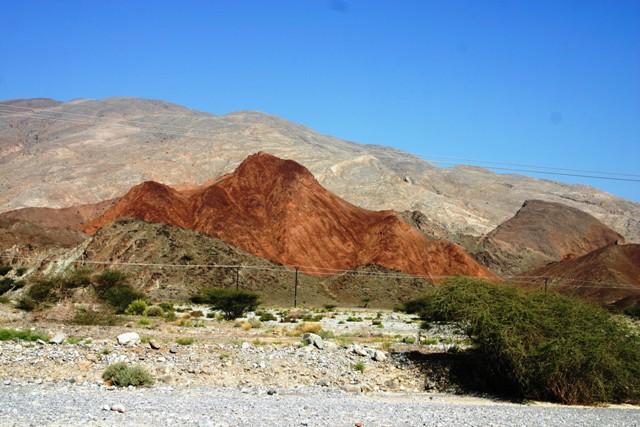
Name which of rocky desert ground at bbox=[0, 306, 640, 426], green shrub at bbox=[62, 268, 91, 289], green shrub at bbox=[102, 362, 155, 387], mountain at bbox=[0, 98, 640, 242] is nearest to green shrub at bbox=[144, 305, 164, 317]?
green shrub at bbox=[62, 268, 91, 289]

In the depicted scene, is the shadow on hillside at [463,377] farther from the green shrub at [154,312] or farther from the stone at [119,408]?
the green shrub at [154,312]

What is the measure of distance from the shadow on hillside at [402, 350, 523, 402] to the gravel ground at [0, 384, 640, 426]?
1.08 m

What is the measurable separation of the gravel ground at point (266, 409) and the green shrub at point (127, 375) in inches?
19.3

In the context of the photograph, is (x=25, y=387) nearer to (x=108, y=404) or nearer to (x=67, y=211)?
(x=108, y=404)

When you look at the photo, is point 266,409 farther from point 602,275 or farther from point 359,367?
point 602,275

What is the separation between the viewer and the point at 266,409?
58.6ft

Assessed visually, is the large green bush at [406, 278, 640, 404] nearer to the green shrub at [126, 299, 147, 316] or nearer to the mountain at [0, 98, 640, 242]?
the green shrub at [126, 299, 147, 316]

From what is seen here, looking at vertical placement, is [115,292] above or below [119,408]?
below

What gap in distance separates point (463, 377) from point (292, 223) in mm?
63170

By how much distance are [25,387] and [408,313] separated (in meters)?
43.8

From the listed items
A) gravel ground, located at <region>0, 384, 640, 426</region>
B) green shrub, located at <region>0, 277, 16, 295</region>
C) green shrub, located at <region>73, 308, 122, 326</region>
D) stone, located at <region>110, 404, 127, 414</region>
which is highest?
stone, located at <region>110, 404, 127, 414</region>

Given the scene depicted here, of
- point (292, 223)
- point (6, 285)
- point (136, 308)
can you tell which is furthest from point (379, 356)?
point (292, 223)

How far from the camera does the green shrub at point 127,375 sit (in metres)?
20.2

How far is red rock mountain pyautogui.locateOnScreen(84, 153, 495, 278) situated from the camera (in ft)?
276
